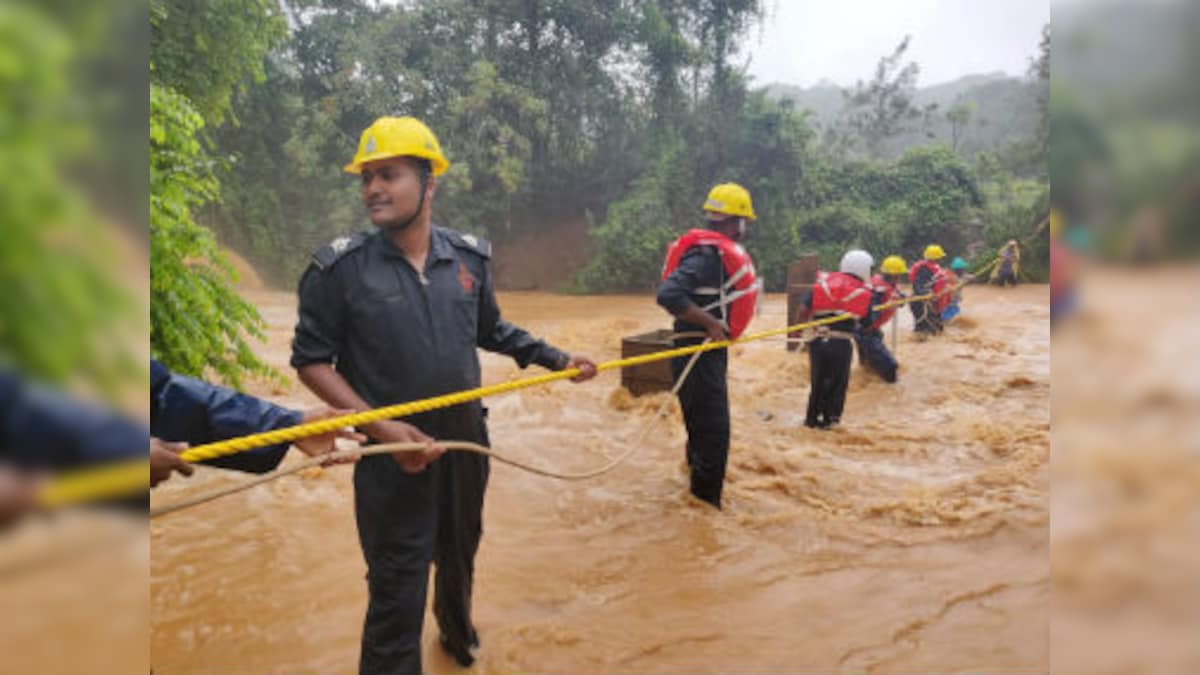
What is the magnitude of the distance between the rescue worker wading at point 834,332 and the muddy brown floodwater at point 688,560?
0.96 ft

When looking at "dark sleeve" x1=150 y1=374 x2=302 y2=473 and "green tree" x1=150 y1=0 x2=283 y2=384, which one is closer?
"dark sleeve" x1=150 y1=374 x2=302 y2=473

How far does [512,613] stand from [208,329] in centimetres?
200

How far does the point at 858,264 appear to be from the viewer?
5.97 meters

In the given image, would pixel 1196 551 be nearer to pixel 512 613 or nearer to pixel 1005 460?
pixel 512 613

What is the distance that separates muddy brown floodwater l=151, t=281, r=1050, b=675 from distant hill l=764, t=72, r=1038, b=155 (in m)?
3.07

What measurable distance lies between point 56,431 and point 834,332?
18.9 feet

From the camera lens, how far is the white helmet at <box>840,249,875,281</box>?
19.4 feet

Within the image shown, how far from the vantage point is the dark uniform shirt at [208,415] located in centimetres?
142

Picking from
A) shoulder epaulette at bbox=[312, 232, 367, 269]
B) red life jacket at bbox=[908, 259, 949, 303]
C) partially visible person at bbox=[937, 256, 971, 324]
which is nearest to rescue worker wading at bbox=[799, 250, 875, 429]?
red life jacket at bbox=[908, 259, 949, 303]

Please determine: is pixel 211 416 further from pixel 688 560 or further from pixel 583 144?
pixel 583 144

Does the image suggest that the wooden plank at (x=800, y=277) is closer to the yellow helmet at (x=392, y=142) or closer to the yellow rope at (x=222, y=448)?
the yellow rope at (x=222, y=448)

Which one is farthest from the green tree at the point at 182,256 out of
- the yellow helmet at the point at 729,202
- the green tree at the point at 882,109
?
the green tree at the point at 882,109

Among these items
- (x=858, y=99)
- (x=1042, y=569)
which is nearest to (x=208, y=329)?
(x=1042, y=569)

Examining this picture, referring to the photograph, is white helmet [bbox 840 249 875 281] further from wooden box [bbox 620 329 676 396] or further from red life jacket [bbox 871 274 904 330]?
wooden box [bbox 620 329 676 396]
